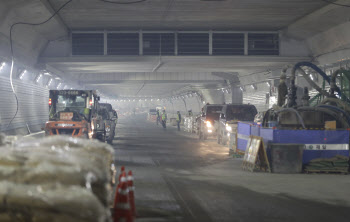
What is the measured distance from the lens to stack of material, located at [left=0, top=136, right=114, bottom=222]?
17.9 ft

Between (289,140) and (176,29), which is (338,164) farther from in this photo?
(176,29)

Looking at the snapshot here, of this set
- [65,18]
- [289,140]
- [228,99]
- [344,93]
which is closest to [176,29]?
[65,18]

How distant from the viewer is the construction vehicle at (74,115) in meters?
22.1

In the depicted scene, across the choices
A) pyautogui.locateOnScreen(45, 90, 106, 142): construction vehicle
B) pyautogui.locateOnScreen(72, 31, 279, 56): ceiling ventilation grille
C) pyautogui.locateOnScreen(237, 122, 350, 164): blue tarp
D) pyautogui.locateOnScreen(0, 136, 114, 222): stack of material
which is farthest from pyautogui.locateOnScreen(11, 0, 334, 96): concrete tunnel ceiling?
pyautogui.locateOnScreen(0, 136, 114, 222): stack of material

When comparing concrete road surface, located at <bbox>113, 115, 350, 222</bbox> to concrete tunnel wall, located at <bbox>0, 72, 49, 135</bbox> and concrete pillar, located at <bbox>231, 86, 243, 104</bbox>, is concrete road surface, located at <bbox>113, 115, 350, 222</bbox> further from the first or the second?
concrete pillar, located at <bbox>231, 86, 243, 104</bbox>

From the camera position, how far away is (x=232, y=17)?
77.6ft

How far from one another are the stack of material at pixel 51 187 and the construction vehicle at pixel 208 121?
77.7 feet

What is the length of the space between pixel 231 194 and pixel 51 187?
232 inches

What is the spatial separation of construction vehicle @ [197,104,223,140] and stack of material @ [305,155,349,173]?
15.0m

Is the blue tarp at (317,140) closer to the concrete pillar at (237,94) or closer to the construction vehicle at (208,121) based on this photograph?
the construction vehicle at (208,121)

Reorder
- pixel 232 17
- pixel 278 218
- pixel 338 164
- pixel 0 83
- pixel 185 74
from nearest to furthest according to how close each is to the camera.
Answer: pixel 278 218 → pixel 338 164 → pixel 0 83 → pixel 232 17 → pixel 185 74

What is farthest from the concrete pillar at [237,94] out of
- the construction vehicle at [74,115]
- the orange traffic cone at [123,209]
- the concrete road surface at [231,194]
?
the orange traffic cone at [123,209]

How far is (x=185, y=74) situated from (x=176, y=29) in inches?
757

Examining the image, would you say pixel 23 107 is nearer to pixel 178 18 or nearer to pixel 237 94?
pixel 178 18
